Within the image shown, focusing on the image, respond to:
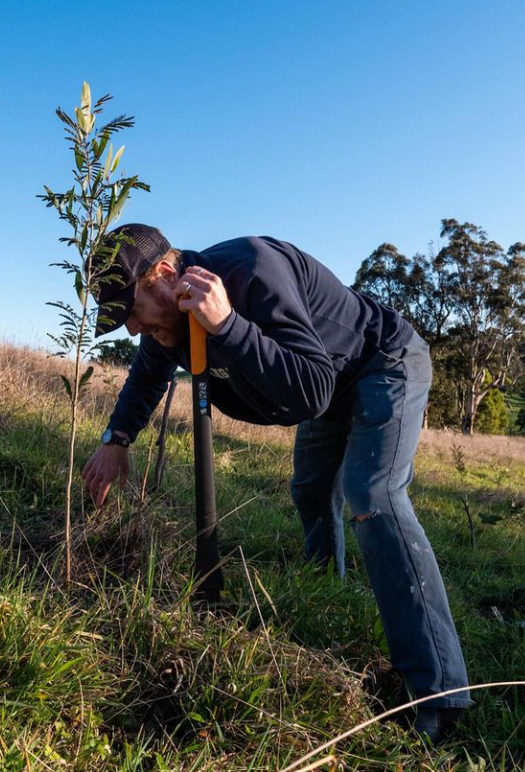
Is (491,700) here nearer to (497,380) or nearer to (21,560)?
(21,560)

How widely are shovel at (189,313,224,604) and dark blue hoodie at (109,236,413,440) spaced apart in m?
0.10

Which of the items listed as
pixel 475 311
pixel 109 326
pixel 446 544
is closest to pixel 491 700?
pixel 109 326

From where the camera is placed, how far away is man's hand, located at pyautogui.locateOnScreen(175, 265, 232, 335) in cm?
219

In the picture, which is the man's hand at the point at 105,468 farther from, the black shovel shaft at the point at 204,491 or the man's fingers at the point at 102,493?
the black shovel shaft at the point at 204,491

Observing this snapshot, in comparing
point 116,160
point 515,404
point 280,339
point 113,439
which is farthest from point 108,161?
point 515,404

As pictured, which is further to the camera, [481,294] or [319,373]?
[481,294]

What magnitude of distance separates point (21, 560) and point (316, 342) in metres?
1.59

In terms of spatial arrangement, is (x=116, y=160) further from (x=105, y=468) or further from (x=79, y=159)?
(x=105, y=468)

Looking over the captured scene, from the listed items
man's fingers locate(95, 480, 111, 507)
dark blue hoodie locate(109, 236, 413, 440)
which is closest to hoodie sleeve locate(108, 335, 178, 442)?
dark blue hoodie locate(109, 236, 413, 440)

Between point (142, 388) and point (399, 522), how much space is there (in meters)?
1.51

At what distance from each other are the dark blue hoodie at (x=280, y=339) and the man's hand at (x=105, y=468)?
4.8 inches

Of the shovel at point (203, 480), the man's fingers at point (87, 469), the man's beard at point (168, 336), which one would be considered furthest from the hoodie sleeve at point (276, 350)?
the man's fingers at point (87, 469)

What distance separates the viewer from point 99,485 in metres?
3.08

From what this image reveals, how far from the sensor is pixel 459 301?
3912 cm
